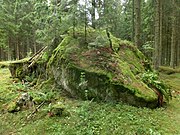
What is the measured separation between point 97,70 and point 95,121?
76.0 inches

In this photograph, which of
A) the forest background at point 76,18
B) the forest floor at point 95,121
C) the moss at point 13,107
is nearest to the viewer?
the forest floor at point 95,121

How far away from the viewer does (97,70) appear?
277 inches

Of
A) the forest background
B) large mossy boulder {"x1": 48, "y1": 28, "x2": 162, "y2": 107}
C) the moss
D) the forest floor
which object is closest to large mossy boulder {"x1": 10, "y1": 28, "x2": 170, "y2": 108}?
large mossy boulder {"x1": 48, "y1": 28, "x2": 162, "y2": 107}

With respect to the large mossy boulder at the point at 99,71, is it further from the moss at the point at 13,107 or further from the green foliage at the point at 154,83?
the moss at the point at 13,107

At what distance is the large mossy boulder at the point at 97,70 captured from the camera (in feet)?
21.7

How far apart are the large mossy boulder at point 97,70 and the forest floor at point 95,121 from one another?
34cm

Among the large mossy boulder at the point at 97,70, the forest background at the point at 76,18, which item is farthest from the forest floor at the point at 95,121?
the forest background at the point at 76,18

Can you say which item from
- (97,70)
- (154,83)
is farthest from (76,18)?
(154,83)

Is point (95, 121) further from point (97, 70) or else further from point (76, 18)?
point (76, 18)

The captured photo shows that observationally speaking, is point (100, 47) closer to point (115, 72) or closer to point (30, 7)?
point (115, 72)

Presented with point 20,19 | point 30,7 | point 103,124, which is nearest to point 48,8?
point 103,124

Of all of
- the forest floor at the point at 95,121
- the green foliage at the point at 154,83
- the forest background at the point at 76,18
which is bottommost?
the forest floor at the point at 95,121

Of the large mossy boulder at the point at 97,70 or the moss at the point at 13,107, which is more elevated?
the large mossy boulder at the point at 97,70

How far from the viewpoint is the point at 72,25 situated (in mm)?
8219
